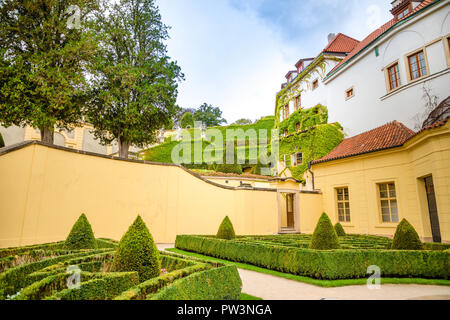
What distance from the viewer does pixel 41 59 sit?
11820 millimetres

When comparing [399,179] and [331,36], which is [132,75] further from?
[331,36]

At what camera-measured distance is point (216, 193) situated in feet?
49.7

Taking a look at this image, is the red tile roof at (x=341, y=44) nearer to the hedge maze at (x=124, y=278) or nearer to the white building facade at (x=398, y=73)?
the white building facade at (x=398, y=73)

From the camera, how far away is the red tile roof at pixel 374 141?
13.4 m

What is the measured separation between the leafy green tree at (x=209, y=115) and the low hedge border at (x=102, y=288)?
191 ft

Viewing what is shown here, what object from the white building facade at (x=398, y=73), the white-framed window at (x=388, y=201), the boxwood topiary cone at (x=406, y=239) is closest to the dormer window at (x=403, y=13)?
the white building facade at (x=398, y=73)

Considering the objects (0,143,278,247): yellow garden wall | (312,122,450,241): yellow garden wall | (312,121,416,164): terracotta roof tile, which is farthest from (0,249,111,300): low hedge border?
(312,121,416,164): terracotta roof tile

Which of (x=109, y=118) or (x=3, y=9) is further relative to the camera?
(x=109, y=118)

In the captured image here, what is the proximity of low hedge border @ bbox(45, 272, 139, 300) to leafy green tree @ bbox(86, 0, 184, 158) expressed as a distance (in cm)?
1189

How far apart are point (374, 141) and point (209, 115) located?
50.9m
